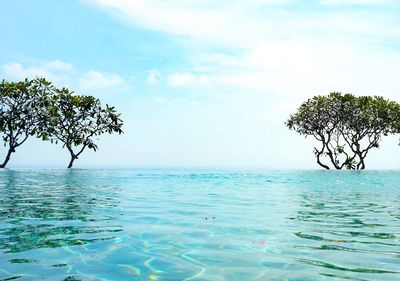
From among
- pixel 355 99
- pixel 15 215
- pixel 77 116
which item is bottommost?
pixel 15 215

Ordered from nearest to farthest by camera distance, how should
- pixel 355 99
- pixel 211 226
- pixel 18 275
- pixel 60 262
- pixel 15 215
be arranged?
pixel 18 275, pixel 60 262, pixel 211 226, pixel 15 215, pixel 355 99

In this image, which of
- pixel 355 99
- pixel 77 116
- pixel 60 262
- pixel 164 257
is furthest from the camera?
pixel 355 99

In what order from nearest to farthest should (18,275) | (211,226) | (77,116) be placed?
(18,275), (211,226), (77,116)

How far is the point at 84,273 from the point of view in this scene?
200 inches

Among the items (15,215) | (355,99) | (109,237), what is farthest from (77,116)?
(109,237)

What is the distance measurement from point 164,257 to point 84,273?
132 centimetres

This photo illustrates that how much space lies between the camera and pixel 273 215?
11156 mm

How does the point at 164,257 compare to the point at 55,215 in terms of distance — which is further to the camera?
the point at 55,215

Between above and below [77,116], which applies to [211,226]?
below

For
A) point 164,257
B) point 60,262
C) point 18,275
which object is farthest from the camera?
point 164,257

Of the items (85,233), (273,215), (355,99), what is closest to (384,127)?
(355,99)

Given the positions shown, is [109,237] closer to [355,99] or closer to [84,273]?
[84,273]

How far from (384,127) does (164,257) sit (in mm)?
69383

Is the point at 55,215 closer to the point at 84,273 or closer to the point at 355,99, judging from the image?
the point at 84,273
